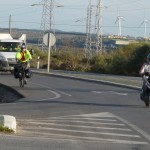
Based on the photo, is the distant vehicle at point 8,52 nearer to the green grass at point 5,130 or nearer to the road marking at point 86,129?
the road marking at point 86,129

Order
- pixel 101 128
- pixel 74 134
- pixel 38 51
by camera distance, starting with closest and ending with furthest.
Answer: pixel 74 134
pixel 101 128
pixel 38 51

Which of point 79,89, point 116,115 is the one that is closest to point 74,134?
point 116,115

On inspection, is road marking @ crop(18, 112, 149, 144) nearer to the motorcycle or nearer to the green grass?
the green grass

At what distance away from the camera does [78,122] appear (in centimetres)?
1556

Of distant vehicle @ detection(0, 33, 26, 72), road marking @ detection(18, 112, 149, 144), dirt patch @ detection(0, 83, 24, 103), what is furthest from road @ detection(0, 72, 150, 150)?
distant vehicle @ detection(0, 33, 26, 72)

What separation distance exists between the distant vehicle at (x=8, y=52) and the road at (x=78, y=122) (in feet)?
47.6

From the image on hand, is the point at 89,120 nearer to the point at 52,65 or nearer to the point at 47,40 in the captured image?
the point at 47,40

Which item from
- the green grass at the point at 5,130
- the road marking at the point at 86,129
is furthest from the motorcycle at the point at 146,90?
the green grass at the point at 5,130

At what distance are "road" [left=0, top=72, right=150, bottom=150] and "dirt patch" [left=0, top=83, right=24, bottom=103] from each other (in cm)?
39

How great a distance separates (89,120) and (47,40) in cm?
2642

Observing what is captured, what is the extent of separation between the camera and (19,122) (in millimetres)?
15188

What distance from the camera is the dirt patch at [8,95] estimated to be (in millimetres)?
24578

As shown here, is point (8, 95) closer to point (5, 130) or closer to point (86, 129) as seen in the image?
point (86, 129)

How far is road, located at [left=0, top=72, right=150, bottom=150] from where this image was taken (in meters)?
11.8
